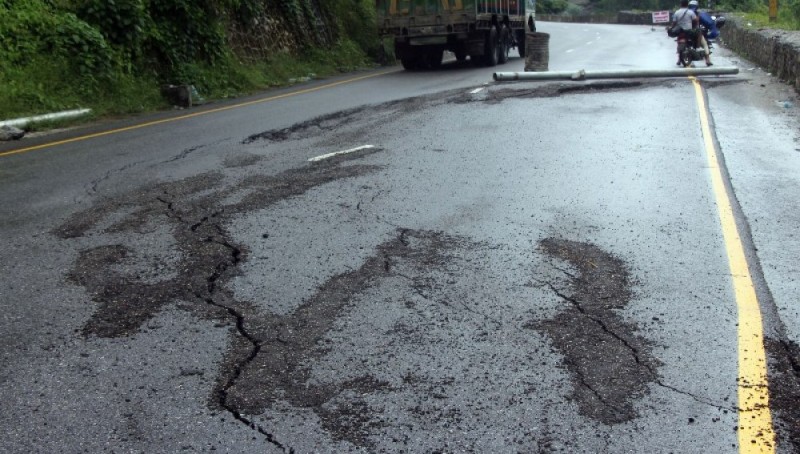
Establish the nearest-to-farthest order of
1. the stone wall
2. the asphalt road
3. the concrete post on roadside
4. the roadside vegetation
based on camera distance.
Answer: the asphalt road < the roadside vegetation < the stone wall < the concrete post on roadside

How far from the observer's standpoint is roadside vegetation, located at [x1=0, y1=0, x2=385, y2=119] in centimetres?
1525

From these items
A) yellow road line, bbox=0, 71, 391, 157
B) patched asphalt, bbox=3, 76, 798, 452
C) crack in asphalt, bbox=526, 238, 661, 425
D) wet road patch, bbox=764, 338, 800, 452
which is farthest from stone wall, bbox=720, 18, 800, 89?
wet road patch, bbox=764, 338, 800, 452

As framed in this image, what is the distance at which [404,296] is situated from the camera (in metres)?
5.41

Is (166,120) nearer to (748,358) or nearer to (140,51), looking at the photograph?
(140,51)

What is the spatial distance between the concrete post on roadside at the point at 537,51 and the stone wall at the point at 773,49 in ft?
16.9

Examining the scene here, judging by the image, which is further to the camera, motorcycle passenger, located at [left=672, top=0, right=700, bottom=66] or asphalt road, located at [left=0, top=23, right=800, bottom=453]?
motorcycle passenger, located at [left=672, top=0, right=700, bottom=66]

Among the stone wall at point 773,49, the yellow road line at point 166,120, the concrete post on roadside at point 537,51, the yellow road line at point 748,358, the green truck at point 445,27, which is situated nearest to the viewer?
the yellow road line at point 748,358

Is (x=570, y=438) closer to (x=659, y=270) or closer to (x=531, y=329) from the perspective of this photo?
(x=531, y=329)

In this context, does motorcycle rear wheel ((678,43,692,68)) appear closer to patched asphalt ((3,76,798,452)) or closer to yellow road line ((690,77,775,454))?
patched asphalt ((3,76,798,452))

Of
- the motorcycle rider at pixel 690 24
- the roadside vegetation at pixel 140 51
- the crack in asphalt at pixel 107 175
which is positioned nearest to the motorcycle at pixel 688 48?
the motorcycle rider at pixel 690 24

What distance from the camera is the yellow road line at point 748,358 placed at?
3627 millimetres

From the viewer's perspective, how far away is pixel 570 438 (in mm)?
3645

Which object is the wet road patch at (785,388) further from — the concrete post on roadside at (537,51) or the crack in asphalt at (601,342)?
the concrete post on roadside at (537,51)

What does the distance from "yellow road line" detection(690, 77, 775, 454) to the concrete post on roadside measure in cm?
1354
